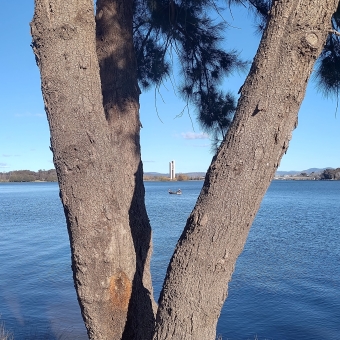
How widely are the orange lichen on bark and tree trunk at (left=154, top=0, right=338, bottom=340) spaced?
0.37 metres

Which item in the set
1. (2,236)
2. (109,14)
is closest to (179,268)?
(109,14)

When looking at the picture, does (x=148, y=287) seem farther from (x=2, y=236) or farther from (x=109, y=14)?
(x=2, y=236)

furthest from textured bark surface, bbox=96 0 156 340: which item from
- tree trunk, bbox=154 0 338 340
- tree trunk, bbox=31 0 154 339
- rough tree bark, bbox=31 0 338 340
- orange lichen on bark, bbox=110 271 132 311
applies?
tree trunk, bbox=154 0 338 340

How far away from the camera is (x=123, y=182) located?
290 cm

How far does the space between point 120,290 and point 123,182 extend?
0.68 metres

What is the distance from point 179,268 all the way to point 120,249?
1.25 feet

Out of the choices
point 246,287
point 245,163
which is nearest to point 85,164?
point 245,163

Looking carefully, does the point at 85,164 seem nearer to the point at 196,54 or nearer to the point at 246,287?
the point at 196,54

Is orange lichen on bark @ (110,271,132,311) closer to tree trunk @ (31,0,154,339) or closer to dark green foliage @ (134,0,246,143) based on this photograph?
tree trunk @ (31,0,154,339)

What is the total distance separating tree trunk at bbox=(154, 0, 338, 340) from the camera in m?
2.02

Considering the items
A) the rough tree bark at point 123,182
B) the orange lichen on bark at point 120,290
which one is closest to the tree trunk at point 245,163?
the rough tree bark at point 123,182

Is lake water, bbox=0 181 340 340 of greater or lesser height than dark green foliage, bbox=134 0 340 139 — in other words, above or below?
below

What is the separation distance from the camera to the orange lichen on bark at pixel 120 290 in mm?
2428

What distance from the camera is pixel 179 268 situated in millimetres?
2150
